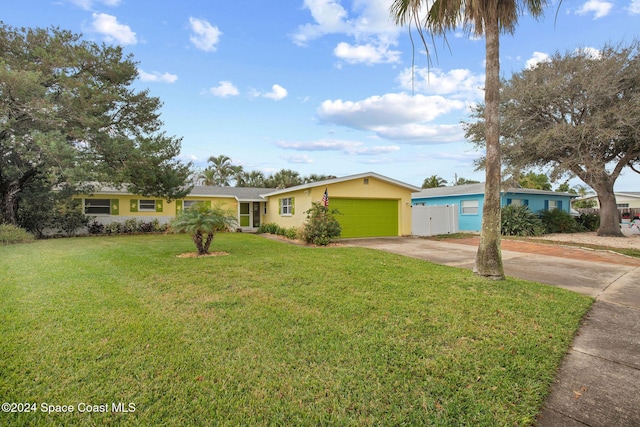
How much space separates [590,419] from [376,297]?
9.87ft

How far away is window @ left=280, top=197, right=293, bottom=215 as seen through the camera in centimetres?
1754

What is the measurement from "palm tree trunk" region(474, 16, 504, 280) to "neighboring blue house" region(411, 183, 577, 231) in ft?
45.3

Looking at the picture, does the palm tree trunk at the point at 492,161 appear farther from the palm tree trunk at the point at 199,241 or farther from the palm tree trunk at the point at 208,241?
the palm tree trunk at the point at 199,241

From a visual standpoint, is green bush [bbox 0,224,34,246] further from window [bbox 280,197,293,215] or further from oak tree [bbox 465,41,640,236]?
oak tree [bbox 465,41,640,236]

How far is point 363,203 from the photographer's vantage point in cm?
1552

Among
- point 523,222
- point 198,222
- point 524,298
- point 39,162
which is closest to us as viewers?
point 524,298

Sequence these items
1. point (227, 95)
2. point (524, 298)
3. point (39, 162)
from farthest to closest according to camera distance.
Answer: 1. point (227, 95)
2. point (39, 162)
3. point (524, 298)

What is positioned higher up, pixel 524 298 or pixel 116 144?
pixel 116 144

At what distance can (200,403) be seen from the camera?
2469 millimetres

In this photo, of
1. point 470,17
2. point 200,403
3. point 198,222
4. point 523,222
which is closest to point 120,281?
point 198,222

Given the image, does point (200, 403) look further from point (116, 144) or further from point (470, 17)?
point (116, 144)

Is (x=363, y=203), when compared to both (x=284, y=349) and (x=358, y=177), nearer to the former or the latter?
(x=358, y=177)

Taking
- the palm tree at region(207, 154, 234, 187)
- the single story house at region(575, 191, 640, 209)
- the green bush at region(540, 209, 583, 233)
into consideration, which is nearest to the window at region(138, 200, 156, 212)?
the palm tree at region(207, 154, 234, 187)

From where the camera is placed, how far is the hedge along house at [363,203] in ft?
48.7
